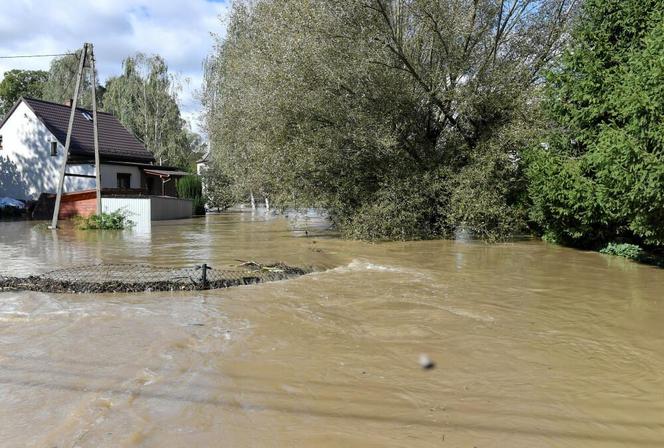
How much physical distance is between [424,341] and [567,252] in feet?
33.5

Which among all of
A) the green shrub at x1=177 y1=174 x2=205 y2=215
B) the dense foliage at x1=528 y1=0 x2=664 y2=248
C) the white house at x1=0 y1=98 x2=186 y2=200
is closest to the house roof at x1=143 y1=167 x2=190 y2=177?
the white house at x1=0 y1=98 x2=186 y2=200

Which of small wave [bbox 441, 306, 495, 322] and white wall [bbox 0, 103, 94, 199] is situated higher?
white wall [bbox 0, 103, 94, 199]

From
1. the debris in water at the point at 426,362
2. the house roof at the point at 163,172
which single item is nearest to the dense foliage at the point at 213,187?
the house roof at the point at 163,172

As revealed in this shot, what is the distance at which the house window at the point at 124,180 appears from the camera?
3206cm

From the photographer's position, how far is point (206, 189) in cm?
3897

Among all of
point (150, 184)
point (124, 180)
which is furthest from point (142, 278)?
point (150, 184)

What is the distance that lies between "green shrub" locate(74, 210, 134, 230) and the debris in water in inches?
778

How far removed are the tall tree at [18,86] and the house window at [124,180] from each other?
1024 inches

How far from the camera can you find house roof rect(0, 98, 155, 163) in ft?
102

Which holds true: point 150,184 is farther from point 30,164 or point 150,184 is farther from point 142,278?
point 142,278

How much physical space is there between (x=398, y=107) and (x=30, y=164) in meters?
26.3

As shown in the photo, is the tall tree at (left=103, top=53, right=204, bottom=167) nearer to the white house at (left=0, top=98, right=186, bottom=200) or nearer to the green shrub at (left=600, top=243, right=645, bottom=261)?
the white house at (left=0, top=98, right=186, bottom=200)

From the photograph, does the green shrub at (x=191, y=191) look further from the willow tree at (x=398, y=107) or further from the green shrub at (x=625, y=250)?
the green shrub at (x=625, y=250)

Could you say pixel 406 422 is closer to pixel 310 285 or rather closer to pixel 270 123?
pixel 310 285
